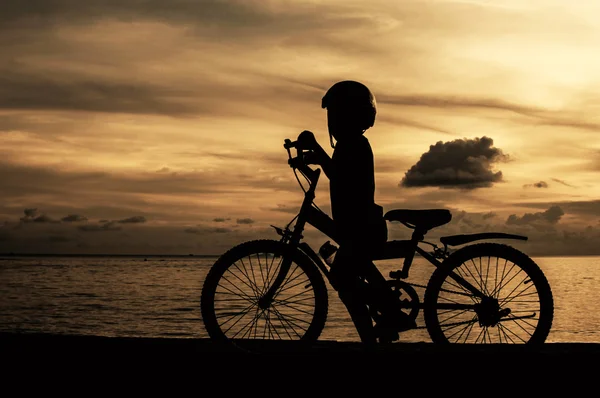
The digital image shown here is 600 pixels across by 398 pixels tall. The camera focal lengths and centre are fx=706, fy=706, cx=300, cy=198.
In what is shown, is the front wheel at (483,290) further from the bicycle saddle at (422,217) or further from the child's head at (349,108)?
the child's head at (349,108)

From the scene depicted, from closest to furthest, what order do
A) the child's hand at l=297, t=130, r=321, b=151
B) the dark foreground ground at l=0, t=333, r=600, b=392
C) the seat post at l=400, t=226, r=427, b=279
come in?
the dark foreground ground at l=0, t=333, r=600, b=392 → the child's hand at l=297, t=130, r=321, b=151 → the seat post at l=400, t=226, r=427, b=279

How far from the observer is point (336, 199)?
641 centimetres

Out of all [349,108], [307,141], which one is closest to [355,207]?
[307,141]

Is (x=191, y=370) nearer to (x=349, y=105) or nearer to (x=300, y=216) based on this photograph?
(x=300, y=216)

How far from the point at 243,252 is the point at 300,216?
0.63 metres

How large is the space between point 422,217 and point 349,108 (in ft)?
3.99

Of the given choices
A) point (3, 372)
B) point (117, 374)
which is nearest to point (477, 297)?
point (117, 374)

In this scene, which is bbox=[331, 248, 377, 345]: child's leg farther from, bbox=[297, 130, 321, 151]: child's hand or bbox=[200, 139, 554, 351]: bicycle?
bbox=[297, 130, 321, 151]: child's hand

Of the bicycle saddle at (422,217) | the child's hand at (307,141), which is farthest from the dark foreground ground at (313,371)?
the child's hand at (307,141)

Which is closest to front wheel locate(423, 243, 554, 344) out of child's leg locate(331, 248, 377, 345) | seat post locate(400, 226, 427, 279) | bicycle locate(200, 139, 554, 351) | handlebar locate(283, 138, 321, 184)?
bicycle locate(200, 139, 554, 351)

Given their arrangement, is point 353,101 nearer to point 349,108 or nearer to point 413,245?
point 349,108

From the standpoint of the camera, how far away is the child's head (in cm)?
640

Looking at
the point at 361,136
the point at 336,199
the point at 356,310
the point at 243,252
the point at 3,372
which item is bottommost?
the point at 3,372

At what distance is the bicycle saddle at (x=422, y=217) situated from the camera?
6.55 meters
